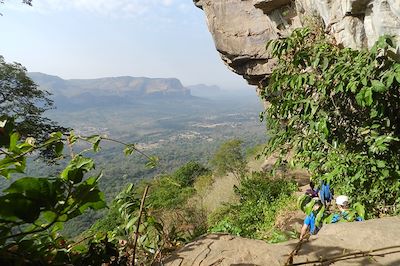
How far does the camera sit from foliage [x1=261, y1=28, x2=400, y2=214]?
13.6ft

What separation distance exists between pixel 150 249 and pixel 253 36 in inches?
546

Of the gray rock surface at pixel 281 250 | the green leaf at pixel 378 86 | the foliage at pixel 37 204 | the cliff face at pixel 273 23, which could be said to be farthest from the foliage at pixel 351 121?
the foliage at pixel 37 204

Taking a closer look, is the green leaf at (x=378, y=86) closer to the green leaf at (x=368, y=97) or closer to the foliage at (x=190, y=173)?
the green leaf at (x=368, y=97)

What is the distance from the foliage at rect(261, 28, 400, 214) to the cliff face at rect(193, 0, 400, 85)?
2.70 ft

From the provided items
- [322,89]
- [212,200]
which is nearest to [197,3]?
[212,200]

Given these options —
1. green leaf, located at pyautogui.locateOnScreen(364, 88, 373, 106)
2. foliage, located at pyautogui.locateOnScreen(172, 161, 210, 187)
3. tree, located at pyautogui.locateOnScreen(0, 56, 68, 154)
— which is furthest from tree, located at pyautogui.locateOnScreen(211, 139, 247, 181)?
green leaf, located at pyautogui.locateOnScreen(364, 88, 373, 106)

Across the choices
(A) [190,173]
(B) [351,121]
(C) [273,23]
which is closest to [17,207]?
(B) [351,121]

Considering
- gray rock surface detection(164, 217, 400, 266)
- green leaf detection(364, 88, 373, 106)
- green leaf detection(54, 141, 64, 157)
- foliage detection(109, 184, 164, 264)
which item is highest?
green leaf detection(54, 141, 64, 157)

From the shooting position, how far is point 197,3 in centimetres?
1569

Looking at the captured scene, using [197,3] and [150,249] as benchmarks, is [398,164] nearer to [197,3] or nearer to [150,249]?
[150,249]

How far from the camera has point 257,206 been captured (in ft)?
34.8

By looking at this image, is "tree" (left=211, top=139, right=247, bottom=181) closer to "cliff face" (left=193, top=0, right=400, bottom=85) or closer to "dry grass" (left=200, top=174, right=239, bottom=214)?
"dry grass" (left=200, top=174, right=239, bottom=214)

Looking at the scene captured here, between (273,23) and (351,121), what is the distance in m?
8.38

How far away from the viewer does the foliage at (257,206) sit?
31.5 feet
